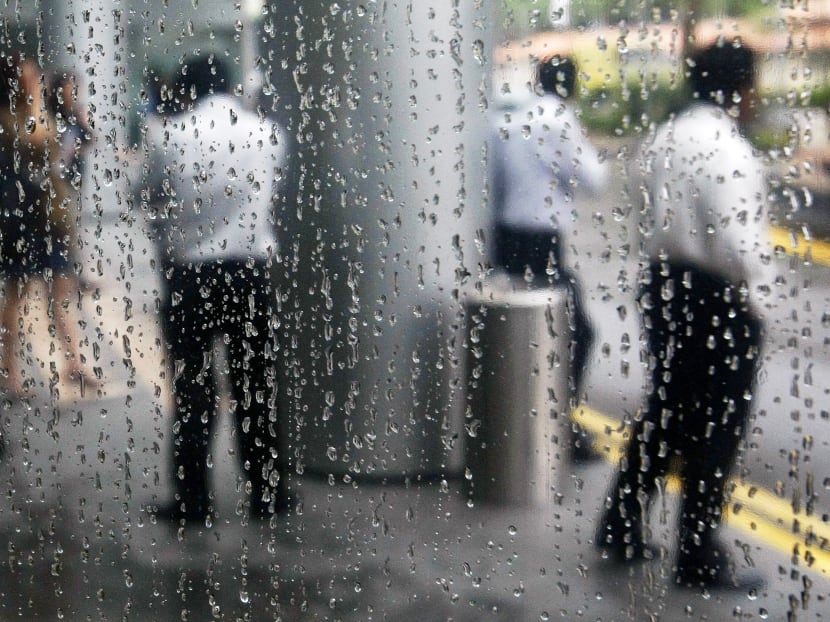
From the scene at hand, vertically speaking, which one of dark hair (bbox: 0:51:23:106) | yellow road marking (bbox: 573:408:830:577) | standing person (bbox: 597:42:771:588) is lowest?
yellow road marking (bbox: 573:408:830:577)

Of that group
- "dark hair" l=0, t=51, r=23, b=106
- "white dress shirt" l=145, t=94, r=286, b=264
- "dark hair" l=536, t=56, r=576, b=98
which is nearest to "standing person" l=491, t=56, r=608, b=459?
"dark hair" l=536, t=56, r=576, b=98

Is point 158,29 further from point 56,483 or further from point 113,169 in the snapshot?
point 56,483

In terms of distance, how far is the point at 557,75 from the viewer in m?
1.71

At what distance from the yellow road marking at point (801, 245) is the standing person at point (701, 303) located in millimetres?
21

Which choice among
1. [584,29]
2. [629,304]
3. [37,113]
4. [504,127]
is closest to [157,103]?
[37,113]

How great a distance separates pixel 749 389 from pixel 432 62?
0.75 m

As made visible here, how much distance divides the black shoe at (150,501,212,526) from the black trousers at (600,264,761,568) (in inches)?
35.3

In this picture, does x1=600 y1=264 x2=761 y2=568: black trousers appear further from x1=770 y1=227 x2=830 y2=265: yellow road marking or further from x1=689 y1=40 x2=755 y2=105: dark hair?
x1=689 y1=40 x2=755 y2=105: dark hair

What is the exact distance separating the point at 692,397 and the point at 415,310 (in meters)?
0.51

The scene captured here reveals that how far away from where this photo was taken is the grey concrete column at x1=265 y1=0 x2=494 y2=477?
5.96ft

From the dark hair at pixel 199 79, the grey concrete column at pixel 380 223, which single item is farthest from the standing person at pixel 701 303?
the dark hair at pixel 199 79

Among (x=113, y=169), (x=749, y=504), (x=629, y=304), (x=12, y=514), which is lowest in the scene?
(x=12, y=514)

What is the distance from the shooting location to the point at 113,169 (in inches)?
84.8

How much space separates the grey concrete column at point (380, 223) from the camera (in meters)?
1.82
